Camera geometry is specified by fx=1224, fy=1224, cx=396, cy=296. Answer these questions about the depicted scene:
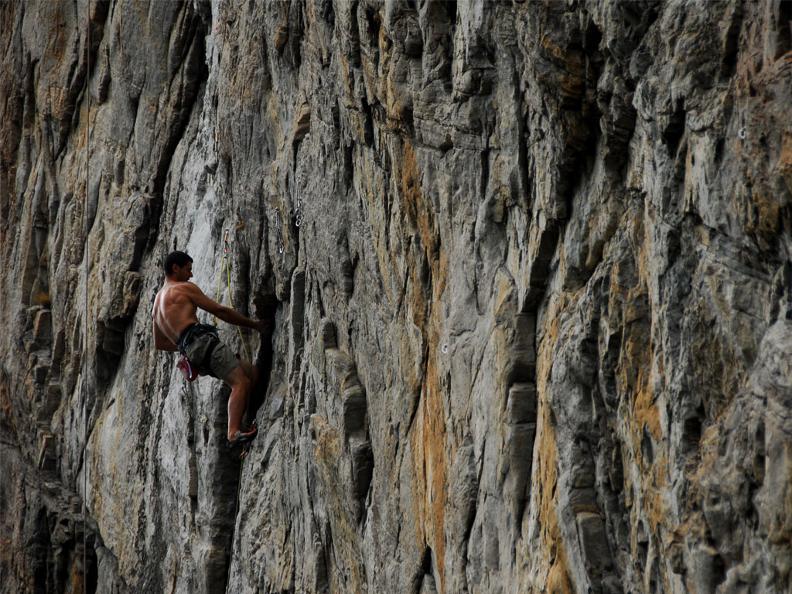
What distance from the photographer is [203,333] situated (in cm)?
960

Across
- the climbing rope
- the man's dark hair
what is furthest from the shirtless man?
the climbing rope

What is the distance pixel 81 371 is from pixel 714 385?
11.5 meters

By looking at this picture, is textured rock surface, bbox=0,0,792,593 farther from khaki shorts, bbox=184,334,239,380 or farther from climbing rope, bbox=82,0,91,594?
khaki shorts, bbox=184,334,239,380

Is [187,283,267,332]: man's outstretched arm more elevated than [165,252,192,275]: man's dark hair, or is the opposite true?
[165,252,192,275]: man's dark hair

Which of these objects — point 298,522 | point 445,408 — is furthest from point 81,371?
point 445,408

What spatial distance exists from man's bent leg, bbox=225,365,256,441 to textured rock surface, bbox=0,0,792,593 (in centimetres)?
22

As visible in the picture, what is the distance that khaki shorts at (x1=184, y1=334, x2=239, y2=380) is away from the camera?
9.54 m

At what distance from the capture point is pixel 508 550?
19.5 feet

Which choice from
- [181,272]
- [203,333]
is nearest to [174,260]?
[181,272]

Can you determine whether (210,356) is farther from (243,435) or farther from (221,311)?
(243,435)

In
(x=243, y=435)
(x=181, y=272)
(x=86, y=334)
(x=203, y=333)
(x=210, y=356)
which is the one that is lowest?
(x=243, y=435)

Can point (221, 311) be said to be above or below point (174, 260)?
below

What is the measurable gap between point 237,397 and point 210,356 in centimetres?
43

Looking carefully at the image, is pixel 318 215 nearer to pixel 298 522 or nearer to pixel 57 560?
pixel 298 522
